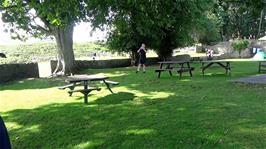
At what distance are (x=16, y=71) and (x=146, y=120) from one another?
14.8 meters

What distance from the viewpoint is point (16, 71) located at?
2034cm

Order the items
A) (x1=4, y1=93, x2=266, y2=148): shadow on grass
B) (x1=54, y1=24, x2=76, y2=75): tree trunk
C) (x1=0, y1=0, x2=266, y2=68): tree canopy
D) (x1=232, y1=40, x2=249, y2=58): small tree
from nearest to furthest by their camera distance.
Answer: (x1=4, y1=93, x2=266, y2=148): shadow on grass → (x1=0, y1=0, x2=266, y2=68): tree canopy → (x1=54, y1=24, x2=76, y2=75): tree trunk → (x1=232, y1=40, x2=249, y2=58): small tree

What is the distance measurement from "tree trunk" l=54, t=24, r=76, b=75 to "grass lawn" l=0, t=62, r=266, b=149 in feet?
33.2

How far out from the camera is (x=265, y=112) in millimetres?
7539

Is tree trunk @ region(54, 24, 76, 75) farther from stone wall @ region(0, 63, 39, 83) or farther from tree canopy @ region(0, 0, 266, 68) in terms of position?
stone wall @ region(0, 63, 39, 83)

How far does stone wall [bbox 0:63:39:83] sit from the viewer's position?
63.7 ft

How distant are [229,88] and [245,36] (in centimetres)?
4800

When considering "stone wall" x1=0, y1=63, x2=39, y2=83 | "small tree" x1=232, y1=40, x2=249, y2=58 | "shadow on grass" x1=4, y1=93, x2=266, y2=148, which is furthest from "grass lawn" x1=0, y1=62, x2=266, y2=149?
"small tree" x1=232, y1=40, x2=249, y2=58

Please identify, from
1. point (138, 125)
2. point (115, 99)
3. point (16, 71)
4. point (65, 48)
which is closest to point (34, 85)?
point (16, 71)

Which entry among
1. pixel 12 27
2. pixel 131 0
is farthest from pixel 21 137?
pixel 12 27

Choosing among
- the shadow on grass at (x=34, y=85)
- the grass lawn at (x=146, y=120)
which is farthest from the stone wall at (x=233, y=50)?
the grass lawn at (x=146, y=120)

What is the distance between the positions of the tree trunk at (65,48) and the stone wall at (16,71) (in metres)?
1.71

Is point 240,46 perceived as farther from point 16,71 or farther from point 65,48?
point 16,71

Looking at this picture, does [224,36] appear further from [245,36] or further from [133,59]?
[133,59]
